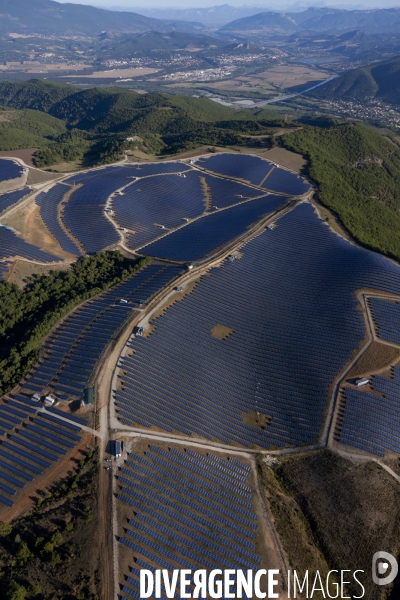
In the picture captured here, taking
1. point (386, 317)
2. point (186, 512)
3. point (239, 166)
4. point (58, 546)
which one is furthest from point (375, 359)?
point (239, 166)

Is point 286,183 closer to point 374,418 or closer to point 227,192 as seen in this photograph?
point 227,192

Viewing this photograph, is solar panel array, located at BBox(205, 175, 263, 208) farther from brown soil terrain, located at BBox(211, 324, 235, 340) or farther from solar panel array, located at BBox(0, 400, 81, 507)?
solar panel array, located at BBox(0, 400, 81, 507)

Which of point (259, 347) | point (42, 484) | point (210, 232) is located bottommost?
point (42, 484)

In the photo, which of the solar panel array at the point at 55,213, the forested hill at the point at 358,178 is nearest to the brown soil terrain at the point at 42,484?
the solar panel array at the point at 55,213

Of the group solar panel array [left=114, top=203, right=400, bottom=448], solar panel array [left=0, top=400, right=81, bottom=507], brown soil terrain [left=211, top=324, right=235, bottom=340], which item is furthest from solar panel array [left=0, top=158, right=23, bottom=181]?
solar panel array [left=0, top=400, right=81, bottom=507]

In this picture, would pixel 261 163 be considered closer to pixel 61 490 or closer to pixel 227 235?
pixel 227 235

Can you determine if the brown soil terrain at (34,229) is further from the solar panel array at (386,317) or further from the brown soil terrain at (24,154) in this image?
the solar panel array at (386,317)

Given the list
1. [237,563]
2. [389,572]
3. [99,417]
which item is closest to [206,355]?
[99,417]
